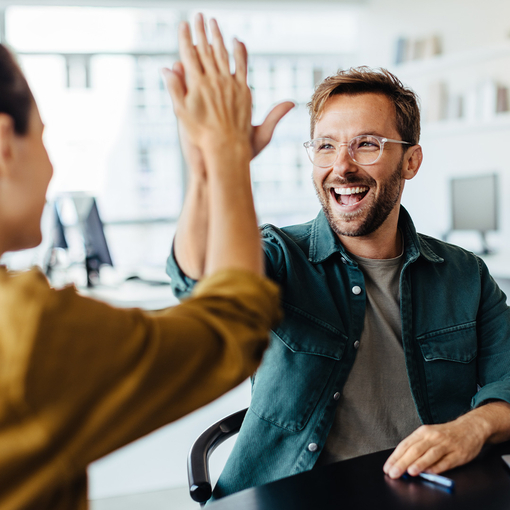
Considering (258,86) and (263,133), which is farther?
(258,86)

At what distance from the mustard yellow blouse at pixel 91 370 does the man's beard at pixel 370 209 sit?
3.15 feet

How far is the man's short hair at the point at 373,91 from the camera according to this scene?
1585 millimetres

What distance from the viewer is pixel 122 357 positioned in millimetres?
535

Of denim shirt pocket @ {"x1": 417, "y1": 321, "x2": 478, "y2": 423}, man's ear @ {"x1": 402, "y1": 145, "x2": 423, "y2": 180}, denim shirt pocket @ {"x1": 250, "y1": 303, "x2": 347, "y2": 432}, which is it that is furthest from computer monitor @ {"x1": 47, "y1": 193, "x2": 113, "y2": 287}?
denim shirt pocket @ {"x1": 417, "y1": 321, "x2": 478, "y2": 423}

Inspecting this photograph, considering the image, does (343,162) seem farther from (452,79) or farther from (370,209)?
(452,79)

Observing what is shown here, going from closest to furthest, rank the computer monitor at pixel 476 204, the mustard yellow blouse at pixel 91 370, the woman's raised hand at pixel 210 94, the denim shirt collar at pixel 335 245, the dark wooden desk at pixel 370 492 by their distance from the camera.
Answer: the mustard yellow blouse at pixel 91 370 → the woman's raised hand at pixel 210 94 → the dark wooden desk at pixel 370 492 → the denim shirt collar at pixel 335 245 → the computer monitor at pixel 476 204

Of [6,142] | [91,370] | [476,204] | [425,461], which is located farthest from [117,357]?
[476,204]

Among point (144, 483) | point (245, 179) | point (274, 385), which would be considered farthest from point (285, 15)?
point (245, 179)

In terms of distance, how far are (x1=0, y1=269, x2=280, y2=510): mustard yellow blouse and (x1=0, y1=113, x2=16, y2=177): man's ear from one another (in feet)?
0.38

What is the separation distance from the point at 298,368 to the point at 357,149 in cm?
63

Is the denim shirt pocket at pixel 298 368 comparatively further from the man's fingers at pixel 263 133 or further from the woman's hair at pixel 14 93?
the woman's hair at pixel 14 93

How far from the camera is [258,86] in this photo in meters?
6.09

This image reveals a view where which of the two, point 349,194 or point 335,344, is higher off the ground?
point 349,194

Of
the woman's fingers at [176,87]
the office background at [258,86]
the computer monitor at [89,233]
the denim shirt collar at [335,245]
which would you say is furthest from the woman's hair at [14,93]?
the office background at [258,86]
